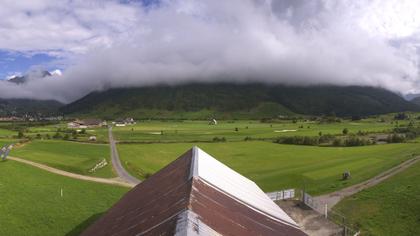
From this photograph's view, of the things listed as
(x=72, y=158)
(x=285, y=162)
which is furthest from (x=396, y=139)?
(x=72, y=158)

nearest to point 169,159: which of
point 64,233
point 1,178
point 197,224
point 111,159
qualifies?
point 111,159

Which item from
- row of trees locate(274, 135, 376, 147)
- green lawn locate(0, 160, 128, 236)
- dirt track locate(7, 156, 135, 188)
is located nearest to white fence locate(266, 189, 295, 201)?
green lawn locate(0, 160, 128, 236)

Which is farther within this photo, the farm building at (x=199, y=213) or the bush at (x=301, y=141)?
the bush at (x=301, y=141)

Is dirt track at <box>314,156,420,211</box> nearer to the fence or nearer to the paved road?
the fence

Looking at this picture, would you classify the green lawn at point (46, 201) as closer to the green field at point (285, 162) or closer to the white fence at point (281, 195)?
the green field at point (285, 162)

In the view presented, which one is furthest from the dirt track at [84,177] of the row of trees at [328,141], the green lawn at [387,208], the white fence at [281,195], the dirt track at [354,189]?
the row of trees at [328,141]

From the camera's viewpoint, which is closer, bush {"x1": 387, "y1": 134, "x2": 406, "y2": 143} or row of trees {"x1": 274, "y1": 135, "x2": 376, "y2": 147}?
row of trees {"x1": 274, "y1": 135, "x2": 376, "y2": 147}

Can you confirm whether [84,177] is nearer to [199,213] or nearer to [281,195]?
[281,195]
